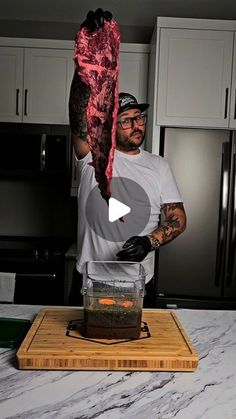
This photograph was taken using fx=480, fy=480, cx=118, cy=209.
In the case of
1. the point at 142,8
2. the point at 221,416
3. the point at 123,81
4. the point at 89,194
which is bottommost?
the point at 221,416

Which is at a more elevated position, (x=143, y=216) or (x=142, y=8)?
(x=142, y=8)

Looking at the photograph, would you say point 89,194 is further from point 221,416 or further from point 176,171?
point 221,416

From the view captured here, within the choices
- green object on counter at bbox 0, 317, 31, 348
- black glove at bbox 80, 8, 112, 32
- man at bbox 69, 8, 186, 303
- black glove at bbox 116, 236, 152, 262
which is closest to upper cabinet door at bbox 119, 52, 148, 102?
man at bbox 69, 8, 186, 303

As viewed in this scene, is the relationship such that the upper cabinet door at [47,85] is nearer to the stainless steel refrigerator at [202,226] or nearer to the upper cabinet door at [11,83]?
the upper cabinet door at [11,83]

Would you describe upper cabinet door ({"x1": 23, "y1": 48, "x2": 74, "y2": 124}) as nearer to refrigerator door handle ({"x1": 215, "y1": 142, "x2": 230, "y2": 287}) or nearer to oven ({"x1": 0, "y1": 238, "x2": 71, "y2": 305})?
oven ({"x1": 0, "y1": 238, "x2": 71, "y2": 305})

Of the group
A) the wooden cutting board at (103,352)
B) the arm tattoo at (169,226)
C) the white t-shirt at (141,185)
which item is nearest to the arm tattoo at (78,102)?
the white t-shirt at (141,185)

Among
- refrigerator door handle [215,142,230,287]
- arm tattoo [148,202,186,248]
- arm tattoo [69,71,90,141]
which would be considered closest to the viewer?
arm tattoo [69,71,90,141]

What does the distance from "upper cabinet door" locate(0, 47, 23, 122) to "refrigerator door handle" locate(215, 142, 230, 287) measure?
4.77 feet

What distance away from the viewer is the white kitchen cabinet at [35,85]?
336 centimetres

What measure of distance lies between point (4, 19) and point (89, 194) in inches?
85.0

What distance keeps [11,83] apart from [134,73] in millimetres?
869

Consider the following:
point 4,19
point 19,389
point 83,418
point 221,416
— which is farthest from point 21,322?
point 4,19

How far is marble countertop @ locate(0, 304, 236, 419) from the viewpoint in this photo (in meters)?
0.92

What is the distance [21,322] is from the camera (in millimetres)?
1394
